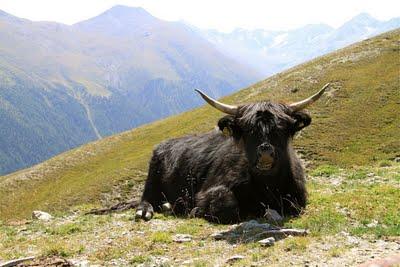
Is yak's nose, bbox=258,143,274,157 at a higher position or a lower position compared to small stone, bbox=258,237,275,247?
higher

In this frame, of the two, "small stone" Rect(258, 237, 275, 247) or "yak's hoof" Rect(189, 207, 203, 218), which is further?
"yak's hoof" Rect(189, 207, 203, 218)

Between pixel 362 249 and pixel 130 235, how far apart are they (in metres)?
5.37

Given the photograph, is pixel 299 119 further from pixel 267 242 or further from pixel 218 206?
pixel 267 242

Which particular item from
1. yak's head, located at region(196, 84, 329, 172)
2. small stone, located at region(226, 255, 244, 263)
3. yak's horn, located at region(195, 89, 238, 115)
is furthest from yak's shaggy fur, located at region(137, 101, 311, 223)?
small stone, located at region(226, 255, 244, 263)

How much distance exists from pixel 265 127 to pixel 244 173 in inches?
77.1

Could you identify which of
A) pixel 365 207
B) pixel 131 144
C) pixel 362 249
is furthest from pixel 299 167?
pixel 131 144

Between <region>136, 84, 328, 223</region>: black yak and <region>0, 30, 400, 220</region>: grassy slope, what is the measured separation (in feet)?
83.4

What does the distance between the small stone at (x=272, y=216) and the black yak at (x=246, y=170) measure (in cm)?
45

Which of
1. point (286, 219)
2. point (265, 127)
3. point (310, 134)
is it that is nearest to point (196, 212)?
point (286, 219)

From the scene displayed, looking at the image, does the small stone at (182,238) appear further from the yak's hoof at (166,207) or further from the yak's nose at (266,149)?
the yak's hoof at (166,207)

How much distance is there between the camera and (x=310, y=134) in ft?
161

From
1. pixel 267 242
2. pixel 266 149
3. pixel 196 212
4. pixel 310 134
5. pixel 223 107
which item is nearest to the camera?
pixel 267 242

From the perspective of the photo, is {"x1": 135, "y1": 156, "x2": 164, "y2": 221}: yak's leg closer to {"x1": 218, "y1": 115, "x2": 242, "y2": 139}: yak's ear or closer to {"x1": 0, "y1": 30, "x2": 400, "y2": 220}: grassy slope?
{"x1": 218, "y1": 115, "x2": 242, "y2": 139}: yak's ear

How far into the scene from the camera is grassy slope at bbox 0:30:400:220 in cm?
A: 4631
